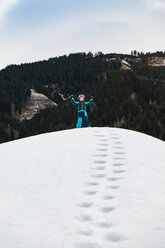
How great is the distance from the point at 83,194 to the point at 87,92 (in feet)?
208

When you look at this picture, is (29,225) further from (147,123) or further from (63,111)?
(63,111)

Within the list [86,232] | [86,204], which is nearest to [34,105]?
[86,204]

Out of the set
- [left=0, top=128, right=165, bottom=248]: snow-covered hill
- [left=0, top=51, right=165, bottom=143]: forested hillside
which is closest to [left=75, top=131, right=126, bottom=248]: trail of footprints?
[left=0, top=128, right=165, bottom=248]: snow-covered hill

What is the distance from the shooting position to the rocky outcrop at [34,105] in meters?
67.9

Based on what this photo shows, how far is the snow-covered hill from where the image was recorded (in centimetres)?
481

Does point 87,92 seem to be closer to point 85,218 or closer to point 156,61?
point 156,61

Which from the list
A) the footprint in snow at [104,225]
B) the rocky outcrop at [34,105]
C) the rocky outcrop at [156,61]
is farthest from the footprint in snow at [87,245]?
the rocky outcrop at [156,61]

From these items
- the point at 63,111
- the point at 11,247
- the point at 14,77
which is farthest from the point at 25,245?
the point at 14,77

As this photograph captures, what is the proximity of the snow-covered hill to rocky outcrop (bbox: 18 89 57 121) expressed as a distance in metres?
58.9

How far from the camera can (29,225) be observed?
17.0ft

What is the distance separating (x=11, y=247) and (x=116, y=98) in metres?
54.2

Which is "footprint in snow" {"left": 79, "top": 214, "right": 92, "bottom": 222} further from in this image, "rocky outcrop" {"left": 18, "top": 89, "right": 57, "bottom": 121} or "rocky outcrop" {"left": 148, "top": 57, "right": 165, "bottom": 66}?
"rocky outcrop" {"left": 148, "top": 57, "right": 165, "bottom": 66}

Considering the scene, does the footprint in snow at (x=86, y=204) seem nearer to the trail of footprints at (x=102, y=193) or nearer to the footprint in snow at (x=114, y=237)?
the trail of footprints at (x=102, y=193)

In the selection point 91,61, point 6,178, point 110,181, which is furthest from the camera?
point 91,61
